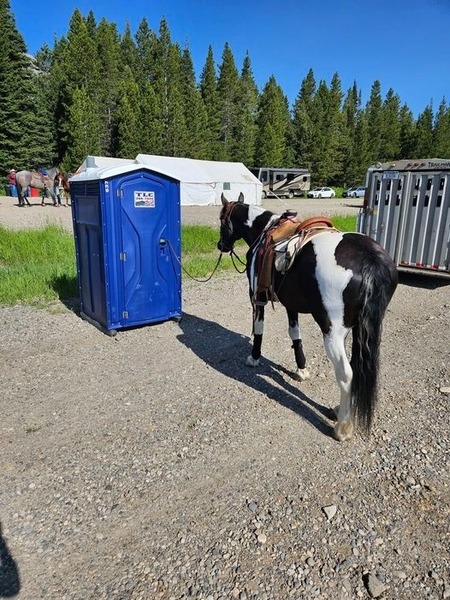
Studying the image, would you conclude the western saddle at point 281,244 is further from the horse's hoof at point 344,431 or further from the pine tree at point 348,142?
the pine tree at point 348,142

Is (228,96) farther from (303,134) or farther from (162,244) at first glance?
(162,244)

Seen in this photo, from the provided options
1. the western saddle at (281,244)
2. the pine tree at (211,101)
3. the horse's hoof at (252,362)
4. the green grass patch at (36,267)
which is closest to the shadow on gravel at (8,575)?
the western saddle at (281,244)

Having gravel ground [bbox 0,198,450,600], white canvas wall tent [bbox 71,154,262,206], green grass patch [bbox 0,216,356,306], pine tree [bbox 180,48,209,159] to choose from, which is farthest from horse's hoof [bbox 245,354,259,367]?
pine tree [bbox 180,48,209,159]

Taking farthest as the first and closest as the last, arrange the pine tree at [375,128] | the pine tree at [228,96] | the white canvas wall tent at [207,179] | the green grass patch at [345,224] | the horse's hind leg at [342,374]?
the pine tree at [375,128], the pine tree at [228,96], the white canvas wall tent at [207,179], the green grass patch at [345,224], the horse's hind leg at [342,374]

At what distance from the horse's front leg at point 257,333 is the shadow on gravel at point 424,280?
230 inches

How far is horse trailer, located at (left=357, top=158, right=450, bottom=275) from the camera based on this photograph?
8.52m

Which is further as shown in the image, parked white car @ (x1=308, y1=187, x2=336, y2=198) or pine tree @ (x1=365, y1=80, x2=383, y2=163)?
pine tree @ (x1=365, y1=80, x2=383, y2=163)

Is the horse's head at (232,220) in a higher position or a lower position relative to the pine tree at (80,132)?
lower

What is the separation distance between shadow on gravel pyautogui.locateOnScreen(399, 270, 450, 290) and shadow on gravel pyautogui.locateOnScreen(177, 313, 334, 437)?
210 inches

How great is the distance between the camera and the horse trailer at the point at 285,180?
48.2 meters

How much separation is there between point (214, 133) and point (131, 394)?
65805 mm

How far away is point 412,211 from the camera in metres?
8.95

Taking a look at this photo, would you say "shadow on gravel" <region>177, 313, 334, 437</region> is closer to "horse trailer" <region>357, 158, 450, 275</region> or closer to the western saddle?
the western saddle

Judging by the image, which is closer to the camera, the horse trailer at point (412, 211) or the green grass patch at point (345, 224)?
the horse trailer at point (412, 211)
